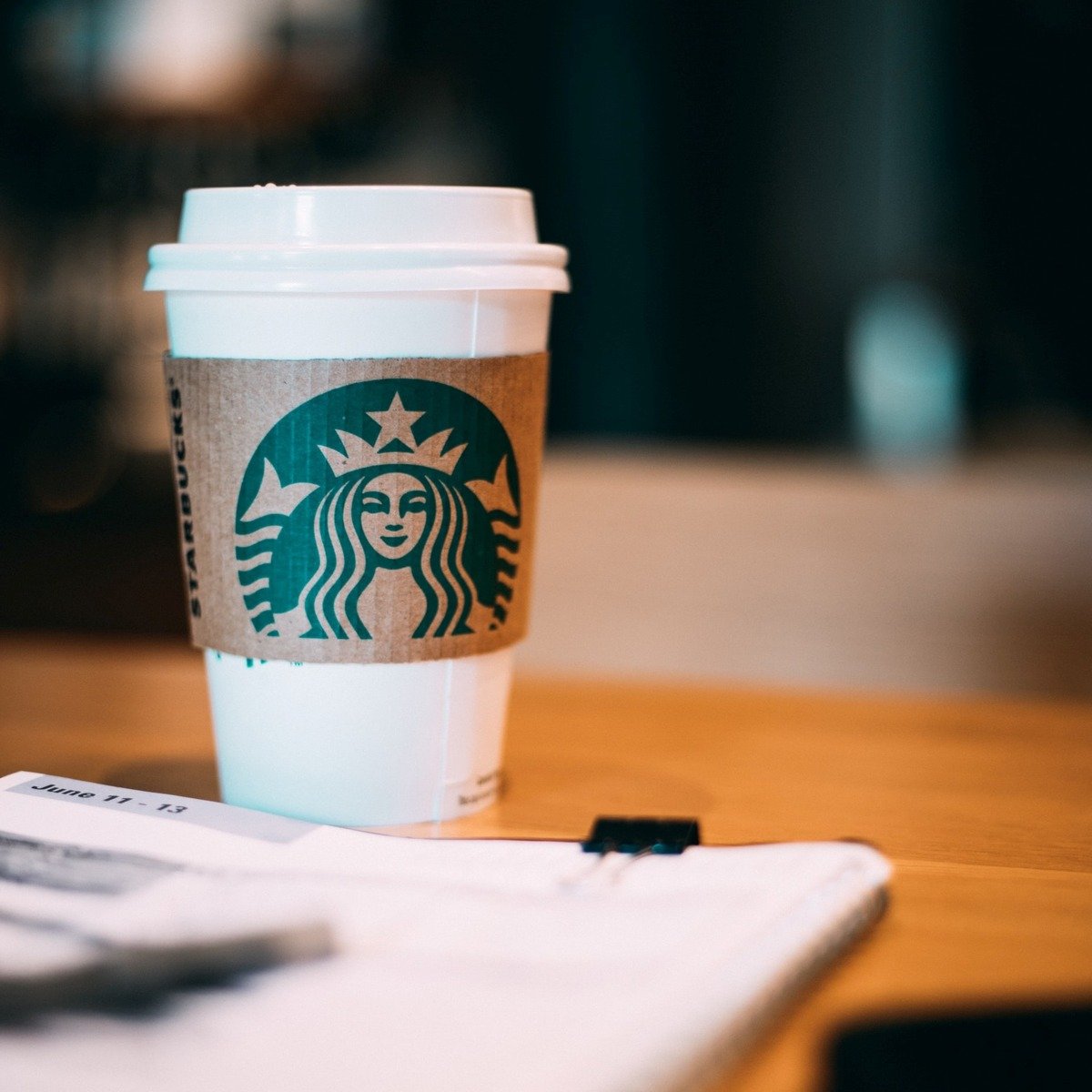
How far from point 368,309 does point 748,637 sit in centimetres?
72

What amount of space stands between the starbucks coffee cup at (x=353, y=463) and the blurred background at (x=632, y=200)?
1.57 meters

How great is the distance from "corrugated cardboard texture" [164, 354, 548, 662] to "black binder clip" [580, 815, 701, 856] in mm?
96

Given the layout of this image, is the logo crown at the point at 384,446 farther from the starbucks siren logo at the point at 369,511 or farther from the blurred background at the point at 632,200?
the blurred background at the point at 632,200

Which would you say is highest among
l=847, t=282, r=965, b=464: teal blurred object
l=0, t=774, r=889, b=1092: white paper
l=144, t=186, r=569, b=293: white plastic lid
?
l=144, t=186, r=569, b=293: white plastic lid

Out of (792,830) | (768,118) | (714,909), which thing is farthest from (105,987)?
(768,118)

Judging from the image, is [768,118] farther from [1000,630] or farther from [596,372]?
[1000,630]

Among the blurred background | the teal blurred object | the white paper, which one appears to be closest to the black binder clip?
the white paper

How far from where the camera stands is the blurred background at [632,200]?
2482mm

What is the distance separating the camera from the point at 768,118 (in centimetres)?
290

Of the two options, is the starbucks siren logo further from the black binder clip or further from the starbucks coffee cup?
the black binder clip

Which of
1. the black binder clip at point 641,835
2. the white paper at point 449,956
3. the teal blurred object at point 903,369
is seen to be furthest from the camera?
the teal blurred object at point 903,369

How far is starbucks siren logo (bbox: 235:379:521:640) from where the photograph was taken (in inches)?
20.4

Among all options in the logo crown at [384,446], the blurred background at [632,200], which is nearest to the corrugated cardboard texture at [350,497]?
the logo crown at [384,446]

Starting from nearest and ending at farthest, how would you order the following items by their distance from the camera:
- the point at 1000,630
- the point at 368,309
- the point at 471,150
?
the point at 368,309 < the point at 1000,630 < the point at 471,150
